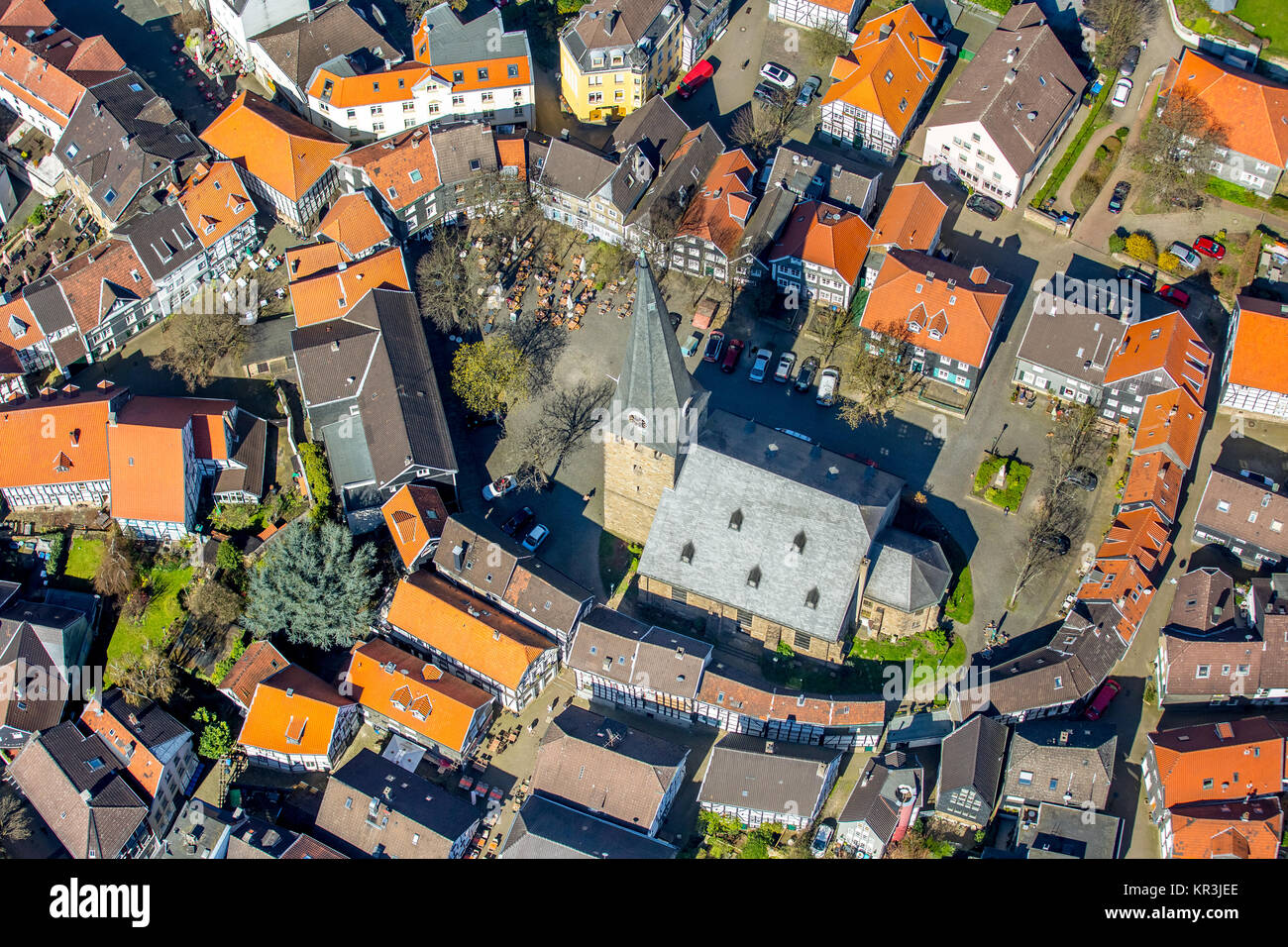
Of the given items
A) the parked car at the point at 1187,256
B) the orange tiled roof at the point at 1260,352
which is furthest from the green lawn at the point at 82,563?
the parked car at the point at 1187,256

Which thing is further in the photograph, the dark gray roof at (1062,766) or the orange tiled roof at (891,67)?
the orange tiled roof at (891,67)

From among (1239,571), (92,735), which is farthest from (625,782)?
(1239,571)

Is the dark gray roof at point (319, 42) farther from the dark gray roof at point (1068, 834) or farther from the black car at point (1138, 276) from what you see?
the dark gray roof at point (1068, 834)

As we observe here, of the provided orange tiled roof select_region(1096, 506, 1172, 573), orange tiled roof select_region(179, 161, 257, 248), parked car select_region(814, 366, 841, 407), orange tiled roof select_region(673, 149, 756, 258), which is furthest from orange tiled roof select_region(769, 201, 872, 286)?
orange tiled roof select_region(179, 161, 257, 248)

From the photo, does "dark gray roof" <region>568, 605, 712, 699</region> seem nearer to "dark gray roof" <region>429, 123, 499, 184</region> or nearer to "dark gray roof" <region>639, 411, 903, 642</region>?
"dark gray roof" <region>639, 411, 903, 642</region>

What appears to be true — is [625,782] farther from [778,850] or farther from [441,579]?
[441,579]

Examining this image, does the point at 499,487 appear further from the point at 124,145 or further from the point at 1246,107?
the point at 1246,107

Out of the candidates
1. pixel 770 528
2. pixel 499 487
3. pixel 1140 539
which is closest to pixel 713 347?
pixel 499 487
